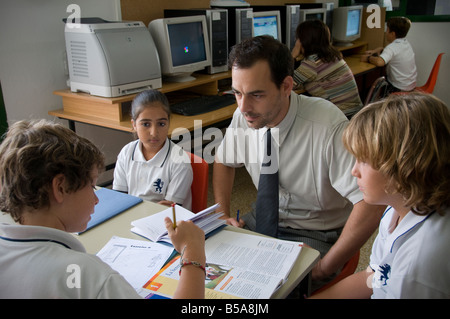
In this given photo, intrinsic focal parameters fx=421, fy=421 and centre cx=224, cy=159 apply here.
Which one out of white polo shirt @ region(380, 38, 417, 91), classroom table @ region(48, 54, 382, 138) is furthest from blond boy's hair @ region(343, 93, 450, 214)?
white polo shirt @ region(380, 38, 417, 91)

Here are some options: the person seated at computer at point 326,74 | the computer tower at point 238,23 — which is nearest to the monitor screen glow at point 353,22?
the person seated at computer at point 326,74

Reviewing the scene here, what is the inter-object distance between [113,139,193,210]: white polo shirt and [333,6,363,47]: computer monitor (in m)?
3.48

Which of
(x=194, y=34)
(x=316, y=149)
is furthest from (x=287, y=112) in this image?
(x=194, y=34)

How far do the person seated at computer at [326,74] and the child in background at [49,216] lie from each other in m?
2.63

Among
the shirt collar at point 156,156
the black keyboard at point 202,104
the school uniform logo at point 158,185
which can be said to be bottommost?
the school uniform logo at point 158,185

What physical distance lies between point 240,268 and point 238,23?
2.51 meters

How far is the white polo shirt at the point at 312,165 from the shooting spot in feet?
4.84

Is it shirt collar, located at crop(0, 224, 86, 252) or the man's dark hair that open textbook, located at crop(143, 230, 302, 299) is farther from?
Answer: the man's dark hair

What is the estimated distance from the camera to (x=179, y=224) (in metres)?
1.09

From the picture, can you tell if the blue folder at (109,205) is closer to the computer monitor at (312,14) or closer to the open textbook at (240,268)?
the open textbook at (240,268)

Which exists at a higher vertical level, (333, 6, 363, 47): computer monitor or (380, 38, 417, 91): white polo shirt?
(333, 6, 363, 47): computer monitor

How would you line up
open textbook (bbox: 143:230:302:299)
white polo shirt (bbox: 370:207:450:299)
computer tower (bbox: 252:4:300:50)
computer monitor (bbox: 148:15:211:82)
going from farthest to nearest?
computer tower (bbox: 252:4:300:50)
computer monitor (bbox: 148:15:211:82)
open textbook (bbox: 143:230:302:299)
white polo shirt (bbox: 370:207:450:299)

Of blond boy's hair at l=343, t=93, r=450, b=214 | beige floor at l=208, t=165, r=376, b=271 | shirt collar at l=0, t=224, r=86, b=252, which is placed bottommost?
beige floor at l=208, t=165, r=376, b=271

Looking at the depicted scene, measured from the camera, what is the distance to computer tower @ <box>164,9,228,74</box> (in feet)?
9.84
